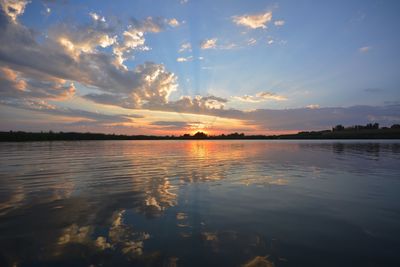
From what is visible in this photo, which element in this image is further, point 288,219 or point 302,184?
point 302,184

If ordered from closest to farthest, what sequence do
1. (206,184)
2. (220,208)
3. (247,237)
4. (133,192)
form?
1. (247,237)
2. (220,208)
3. (133,192)
4. (206,184)

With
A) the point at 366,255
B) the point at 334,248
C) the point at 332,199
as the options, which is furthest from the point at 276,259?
the point at 332,199

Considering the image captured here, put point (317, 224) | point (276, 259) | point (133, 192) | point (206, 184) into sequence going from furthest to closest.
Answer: point (206, 184) < point (133, 192) < point (317, 224) < point (276, 259)

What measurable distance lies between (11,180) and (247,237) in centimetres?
1946

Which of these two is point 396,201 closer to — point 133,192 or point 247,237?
point 247,237

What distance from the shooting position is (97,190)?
15.7 meters

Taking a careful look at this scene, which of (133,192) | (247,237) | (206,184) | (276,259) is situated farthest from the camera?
(206,184)

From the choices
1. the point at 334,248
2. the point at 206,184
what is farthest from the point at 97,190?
the point at 334,248

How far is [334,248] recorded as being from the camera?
24.7 ft

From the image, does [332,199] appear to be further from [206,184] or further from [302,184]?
[206,184]

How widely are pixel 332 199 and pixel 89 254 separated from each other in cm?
1274

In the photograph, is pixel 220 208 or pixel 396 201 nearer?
pixel 220 208

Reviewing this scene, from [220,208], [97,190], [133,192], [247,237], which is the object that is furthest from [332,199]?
[97,190]

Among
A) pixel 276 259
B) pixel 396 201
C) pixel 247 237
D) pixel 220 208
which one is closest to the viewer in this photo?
pixel 276 259
